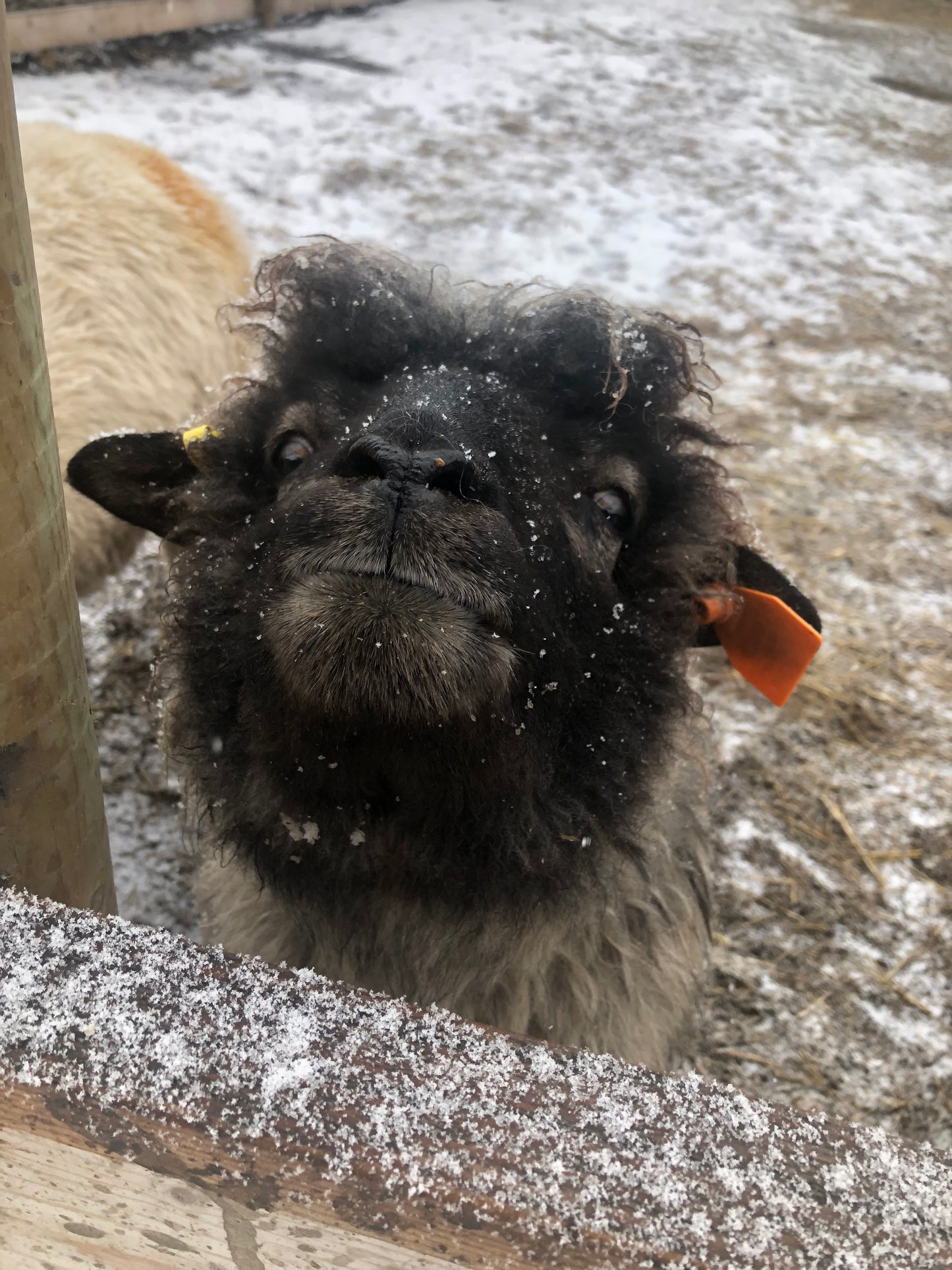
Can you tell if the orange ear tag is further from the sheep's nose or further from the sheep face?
the sheep's nose

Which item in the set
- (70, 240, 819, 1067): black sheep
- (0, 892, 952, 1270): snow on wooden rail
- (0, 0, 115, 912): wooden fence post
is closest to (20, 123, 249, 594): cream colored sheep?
(70, 240, 819, 1067): black sheep

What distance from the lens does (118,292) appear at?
382 cm

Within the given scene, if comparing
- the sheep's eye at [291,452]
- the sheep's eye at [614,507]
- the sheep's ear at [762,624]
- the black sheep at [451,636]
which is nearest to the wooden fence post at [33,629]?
the black sheep at [451,636]

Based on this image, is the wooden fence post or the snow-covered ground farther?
the snow-covered ground

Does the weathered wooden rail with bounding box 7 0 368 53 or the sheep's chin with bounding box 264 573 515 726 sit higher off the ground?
the weathered wooden rail with bounding box 7 0 368 53

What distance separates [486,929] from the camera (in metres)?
1.96

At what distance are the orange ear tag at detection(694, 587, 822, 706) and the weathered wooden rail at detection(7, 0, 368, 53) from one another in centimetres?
706

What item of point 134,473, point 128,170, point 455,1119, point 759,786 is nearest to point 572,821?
point 455,1119

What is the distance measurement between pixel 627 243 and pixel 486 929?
18.9 ft

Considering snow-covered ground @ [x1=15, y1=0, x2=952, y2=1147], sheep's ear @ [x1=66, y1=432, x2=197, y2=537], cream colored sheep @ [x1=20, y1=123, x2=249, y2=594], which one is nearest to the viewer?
sheep's ear @ [x1=66, y1=432, x2=197, y2=537]

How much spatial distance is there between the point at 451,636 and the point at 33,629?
0.59 metres

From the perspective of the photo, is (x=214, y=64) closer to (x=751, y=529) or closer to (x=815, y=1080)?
(x=751, y=529)

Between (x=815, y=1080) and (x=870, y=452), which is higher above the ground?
(x=870, y=452)

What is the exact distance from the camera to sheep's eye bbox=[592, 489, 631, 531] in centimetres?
197
